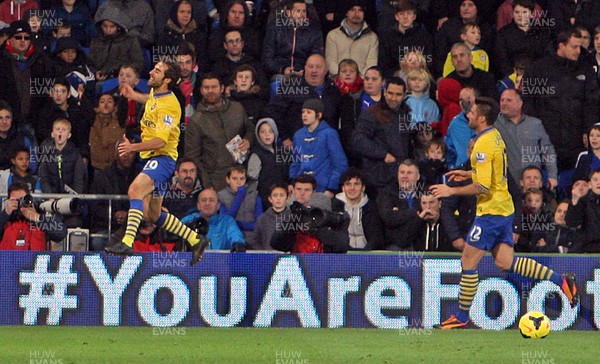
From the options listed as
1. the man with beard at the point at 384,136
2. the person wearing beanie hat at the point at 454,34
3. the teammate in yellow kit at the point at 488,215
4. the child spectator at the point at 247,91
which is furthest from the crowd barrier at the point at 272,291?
the person wearing beanie hat at the point at 454,34

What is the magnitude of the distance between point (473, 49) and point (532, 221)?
2927 mm

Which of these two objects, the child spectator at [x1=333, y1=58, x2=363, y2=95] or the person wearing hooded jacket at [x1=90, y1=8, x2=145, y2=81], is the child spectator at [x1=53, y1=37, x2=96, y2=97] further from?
the child spectator at [x1=333, y1=58, x2=363, y2=95]

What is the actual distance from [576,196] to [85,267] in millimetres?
5352

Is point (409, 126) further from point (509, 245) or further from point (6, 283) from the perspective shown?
point (6, 283)

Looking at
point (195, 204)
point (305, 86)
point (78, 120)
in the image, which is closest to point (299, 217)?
point (195, 204)

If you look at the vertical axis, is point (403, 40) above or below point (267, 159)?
above

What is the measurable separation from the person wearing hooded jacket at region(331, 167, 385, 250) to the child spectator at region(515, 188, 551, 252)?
5.11 ft

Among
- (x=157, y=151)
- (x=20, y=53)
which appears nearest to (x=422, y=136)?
(x=157, y=151)

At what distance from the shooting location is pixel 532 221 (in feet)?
49.8

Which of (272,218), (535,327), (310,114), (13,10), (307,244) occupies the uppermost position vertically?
(13,10)

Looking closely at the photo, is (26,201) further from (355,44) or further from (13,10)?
(355,44)

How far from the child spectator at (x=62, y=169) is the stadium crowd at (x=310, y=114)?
0.07 ft

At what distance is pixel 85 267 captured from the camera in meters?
13.9

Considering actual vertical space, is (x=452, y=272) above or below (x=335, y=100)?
below
